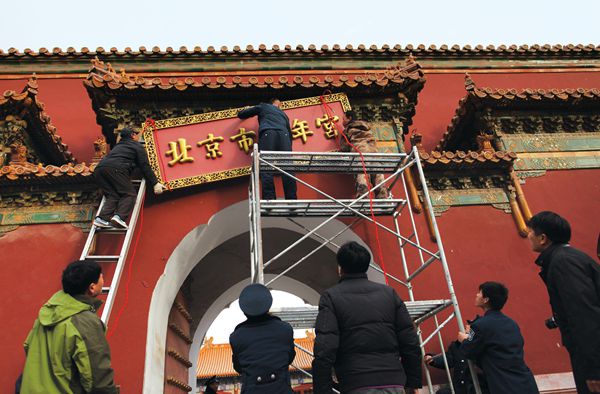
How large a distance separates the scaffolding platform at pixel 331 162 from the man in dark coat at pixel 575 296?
202 cm

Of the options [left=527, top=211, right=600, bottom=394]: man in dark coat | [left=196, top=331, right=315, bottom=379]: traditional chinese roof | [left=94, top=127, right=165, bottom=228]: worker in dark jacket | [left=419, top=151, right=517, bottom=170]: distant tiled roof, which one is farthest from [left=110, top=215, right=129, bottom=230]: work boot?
[left=196, top=331, right=315, bottom=379]: traditional chinese roof

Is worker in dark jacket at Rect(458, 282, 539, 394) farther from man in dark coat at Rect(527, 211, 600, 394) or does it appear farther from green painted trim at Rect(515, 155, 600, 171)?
green painted trim at Rect(515, 155, 600, 171)

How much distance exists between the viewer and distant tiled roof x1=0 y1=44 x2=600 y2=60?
27.5 ft

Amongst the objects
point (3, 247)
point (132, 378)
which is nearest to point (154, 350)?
point (132, 378)

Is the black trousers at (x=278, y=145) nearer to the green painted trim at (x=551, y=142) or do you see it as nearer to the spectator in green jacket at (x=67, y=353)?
the spectator in green jacket at (x=67, y=353)

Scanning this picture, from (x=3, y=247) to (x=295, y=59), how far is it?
5952mm

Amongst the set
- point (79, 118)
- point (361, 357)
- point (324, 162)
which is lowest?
point (361, 357)

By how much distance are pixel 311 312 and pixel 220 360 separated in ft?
56.8

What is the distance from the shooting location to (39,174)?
516 centimetres

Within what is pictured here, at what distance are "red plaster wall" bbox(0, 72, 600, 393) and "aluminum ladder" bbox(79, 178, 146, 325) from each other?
21 centimetres

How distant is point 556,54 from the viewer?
30.7 feet

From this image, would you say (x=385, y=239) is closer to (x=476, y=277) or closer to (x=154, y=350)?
(x=476, y=277)

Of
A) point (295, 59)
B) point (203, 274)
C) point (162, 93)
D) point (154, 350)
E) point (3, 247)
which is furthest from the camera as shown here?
point (295, 59)

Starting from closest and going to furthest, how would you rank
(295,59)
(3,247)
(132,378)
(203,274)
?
(132,378)
(3,247)
(203,274)
(295,59)
